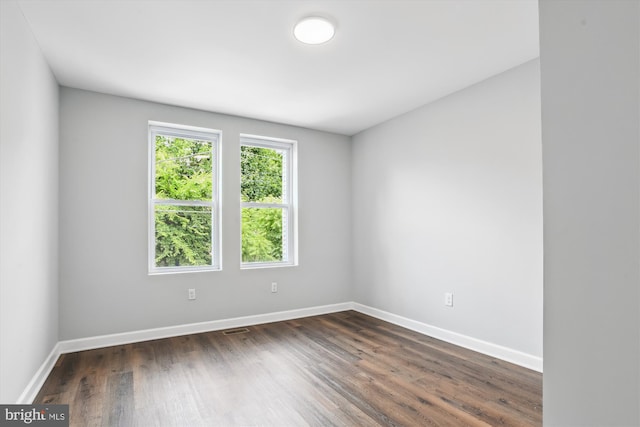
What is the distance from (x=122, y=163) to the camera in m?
3.53

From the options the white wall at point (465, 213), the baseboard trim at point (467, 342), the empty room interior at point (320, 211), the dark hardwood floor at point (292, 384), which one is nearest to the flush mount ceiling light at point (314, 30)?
the empty room interior at point (320, 211)

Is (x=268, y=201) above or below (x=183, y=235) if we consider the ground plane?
above

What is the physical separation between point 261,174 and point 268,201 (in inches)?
14.2

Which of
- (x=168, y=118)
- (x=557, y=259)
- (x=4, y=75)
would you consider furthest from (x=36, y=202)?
(x=557, y=259)

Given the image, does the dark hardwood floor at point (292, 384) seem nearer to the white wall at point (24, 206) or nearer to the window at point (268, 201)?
the white wall at point (24, 206)

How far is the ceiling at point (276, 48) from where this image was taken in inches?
85.7

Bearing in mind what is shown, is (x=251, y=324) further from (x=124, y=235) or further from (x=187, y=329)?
(x=124, y=235)

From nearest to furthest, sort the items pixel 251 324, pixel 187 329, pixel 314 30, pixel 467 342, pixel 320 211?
pixel 314 30
pixel 467 342
pixel 187 329
pixel 251 324
pixel 320 211

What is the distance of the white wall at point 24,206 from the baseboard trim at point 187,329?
0.30 meters

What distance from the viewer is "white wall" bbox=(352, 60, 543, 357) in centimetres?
284

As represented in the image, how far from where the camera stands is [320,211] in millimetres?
4762

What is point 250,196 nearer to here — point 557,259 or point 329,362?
point 329,362

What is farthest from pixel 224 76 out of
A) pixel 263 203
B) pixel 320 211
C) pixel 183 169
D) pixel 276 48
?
pixel 320 211

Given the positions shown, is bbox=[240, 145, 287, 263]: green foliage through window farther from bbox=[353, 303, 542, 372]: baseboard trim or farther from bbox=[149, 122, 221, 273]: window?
bbox=[353, 303, 542, 372]: baseboard trim
